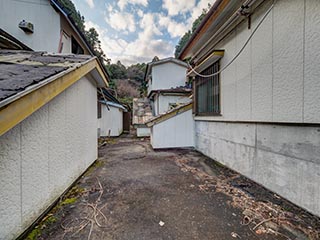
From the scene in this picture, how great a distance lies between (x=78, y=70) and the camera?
307 centimetres

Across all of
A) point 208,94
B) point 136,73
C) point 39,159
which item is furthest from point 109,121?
point 136,73

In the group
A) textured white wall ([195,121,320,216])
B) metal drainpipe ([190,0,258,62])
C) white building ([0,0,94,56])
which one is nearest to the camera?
textured white wall ([195,121,320,216])

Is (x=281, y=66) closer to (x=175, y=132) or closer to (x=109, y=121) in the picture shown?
(x=175, y=132)

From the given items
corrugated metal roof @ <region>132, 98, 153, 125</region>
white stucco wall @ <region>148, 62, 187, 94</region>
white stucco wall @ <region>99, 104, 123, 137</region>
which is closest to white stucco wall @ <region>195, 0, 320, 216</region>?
corrugated metal roof @ <region>132, 98, 153, 125</region>

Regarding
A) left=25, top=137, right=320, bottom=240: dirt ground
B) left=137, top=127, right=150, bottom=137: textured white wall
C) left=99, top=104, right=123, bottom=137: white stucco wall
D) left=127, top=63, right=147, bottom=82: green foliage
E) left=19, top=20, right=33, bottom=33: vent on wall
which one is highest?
left=127, top=63, right=147, bottom=82: green foliage

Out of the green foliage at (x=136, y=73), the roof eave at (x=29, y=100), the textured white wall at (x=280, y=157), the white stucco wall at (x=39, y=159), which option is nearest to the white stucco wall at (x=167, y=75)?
the textured white wall at (x=280, y=157)

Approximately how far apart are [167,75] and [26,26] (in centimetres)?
1058

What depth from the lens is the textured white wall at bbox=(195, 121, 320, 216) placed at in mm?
2316

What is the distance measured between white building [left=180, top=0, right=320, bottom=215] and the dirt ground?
1.51 ft

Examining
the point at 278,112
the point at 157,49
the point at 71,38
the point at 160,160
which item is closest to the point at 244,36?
the point at 278,112

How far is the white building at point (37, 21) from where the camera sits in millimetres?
6328

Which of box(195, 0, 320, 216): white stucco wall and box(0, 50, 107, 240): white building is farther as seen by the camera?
box(195, 0, 320, 216): white stucco wall

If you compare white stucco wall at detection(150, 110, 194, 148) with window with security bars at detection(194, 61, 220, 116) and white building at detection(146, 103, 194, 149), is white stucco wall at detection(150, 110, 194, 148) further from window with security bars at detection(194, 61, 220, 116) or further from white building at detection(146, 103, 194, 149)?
window with security bars at detection(194, 61, 220, 116)

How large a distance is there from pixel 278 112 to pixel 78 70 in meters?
3.94
